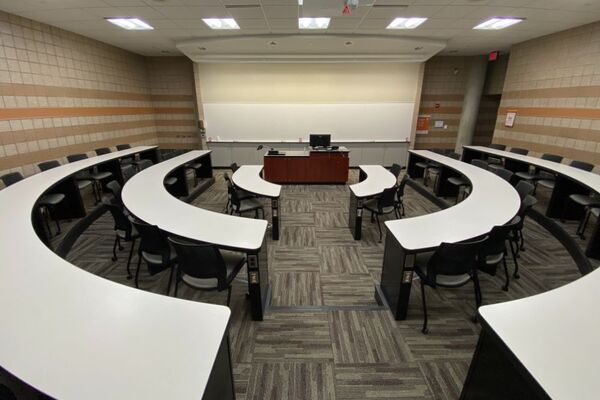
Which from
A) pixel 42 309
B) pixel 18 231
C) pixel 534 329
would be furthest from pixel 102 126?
pixel 534 329

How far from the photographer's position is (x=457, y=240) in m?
2.16

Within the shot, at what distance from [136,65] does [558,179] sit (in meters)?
10.0

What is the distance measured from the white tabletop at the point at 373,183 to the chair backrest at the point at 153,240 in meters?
2.45

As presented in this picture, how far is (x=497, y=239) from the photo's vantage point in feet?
7.66

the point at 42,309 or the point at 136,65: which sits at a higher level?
the point at 136,65

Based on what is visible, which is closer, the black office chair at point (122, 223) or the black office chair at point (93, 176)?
the black office chair at point (122, 223)

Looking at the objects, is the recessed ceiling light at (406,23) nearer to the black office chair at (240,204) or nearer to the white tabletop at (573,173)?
the white tabletop at (573,173)

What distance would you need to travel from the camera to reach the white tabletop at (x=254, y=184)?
374cm

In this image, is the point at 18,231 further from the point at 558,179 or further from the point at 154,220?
the point at 558,179

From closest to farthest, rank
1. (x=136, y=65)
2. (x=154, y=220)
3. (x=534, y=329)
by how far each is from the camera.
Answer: (x=534, y=329) < (x=154, y=220) < (x=136, y=65)

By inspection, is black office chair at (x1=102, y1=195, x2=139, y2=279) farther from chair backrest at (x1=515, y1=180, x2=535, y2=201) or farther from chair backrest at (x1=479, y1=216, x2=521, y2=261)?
chair backrest at (x1=515, y1=180, x2=535, y2=201)

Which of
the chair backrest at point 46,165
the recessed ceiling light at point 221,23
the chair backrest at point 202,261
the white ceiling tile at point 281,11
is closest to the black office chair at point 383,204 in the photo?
the chair backrest at point 202,261

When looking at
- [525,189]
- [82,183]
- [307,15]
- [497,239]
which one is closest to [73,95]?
[82,183]

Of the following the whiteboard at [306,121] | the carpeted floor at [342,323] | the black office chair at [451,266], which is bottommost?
the carpeted floor at [342,323]
